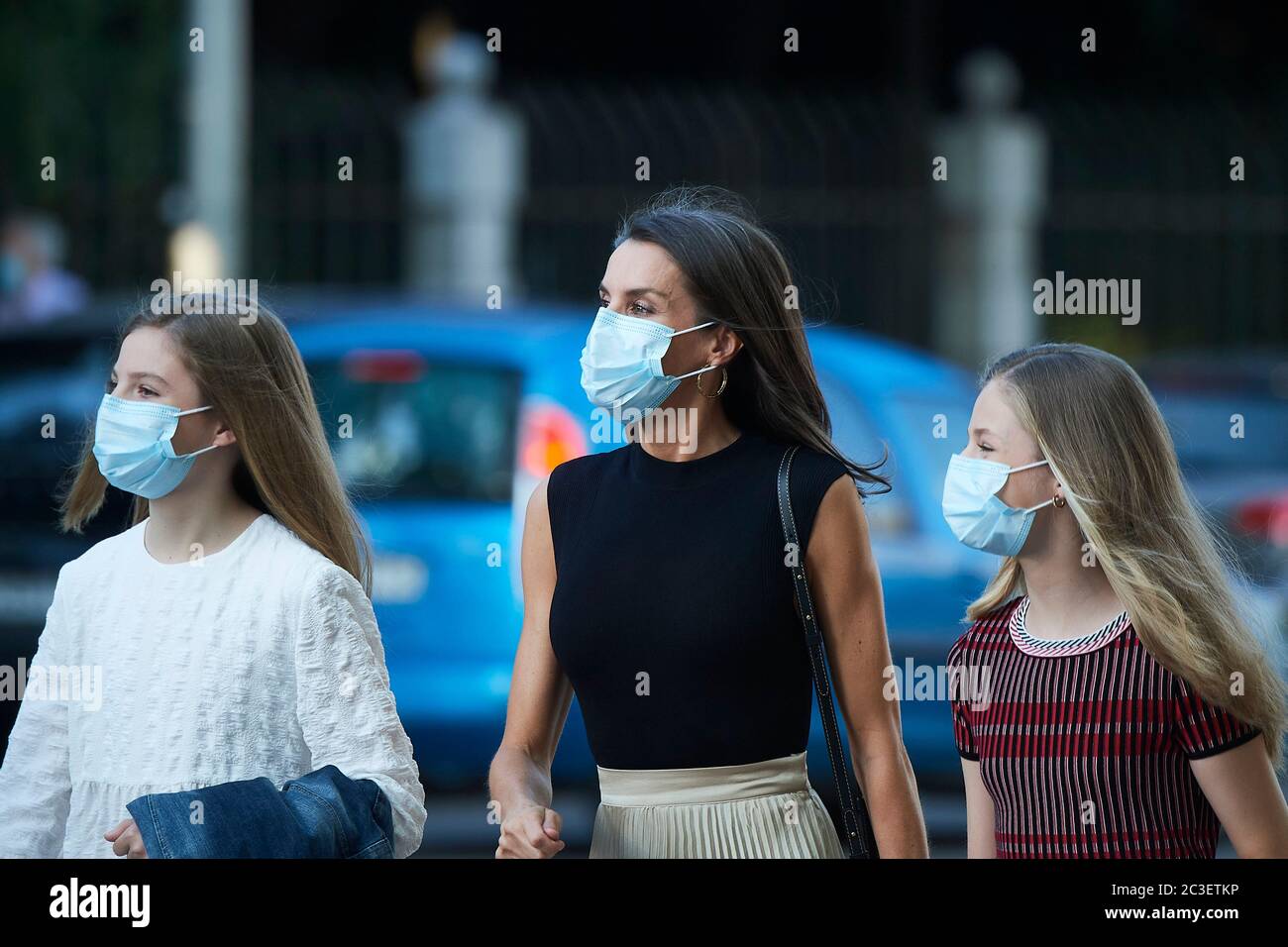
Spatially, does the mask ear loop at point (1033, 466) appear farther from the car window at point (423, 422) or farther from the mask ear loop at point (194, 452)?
the car window at point (423, 422)

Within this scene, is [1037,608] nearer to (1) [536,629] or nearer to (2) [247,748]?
(1) [536,629]

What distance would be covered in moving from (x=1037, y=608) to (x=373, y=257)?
1042 cm

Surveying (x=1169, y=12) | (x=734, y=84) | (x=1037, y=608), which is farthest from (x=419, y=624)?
(x=1169, y=12)

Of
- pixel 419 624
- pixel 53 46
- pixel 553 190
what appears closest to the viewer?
pixel 419 624

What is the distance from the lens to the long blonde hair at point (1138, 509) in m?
2.73

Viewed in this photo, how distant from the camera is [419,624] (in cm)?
589

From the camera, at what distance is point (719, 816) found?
9.36 ft

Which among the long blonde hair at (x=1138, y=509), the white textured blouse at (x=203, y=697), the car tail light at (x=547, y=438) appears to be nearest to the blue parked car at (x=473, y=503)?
the car tail light at (x=547, y=438)

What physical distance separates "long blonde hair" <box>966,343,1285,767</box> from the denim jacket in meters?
1.12

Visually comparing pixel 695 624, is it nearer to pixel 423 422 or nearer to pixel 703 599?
pixel 703 599

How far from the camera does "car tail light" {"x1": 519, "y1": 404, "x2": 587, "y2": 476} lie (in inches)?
231

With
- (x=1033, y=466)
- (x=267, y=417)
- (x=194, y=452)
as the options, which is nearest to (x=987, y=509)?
(x=1033, y=466)

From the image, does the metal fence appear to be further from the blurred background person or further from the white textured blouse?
the white textured blouse

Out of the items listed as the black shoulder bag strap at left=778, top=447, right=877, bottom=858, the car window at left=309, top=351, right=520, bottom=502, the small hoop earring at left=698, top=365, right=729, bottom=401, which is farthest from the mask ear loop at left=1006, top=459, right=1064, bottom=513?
the car window at left=309, top=351, right=520, bottom=502
